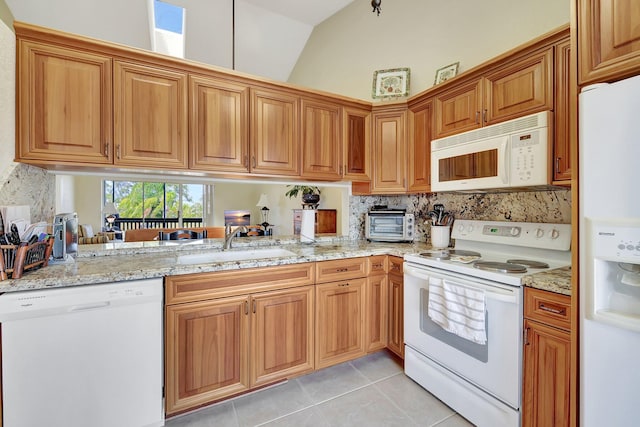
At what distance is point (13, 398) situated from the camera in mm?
1236

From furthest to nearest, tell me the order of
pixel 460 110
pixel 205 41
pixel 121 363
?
pixel 205 41
pixel 460 110
pixel 121 363

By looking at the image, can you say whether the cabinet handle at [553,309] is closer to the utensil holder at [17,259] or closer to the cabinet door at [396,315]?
the cabinet door at [396,315]

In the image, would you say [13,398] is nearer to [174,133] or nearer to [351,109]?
[174,133]

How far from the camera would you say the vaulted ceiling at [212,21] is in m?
3.29

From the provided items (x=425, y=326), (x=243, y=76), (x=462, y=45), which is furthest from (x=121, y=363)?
(x=462, y=45)

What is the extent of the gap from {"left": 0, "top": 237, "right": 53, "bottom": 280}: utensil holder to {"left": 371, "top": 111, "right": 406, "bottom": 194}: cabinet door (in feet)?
7.63

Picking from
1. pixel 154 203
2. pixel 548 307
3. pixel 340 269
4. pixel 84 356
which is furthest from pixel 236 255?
pixel 154 203

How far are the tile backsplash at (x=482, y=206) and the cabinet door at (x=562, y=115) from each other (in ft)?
1.18

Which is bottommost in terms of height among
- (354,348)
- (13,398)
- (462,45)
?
(354,348)

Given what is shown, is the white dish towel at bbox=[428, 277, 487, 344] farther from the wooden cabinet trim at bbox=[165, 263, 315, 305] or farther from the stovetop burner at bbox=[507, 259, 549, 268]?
the wooden cabinet trim at bbox=[165, 263, 315, 305]

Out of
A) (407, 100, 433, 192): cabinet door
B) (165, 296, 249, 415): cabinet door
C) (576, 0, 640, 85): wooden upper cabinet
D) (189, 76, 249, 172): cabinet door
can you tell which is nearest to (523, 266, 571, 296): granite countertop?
(576, 0, 640, 85): wooden upper cabinet

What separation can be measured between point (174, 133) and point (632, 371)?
2.49 meters

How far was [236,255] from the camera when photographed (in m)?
2.24

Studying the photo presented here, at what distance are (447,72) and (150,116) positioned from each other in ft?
7.76
